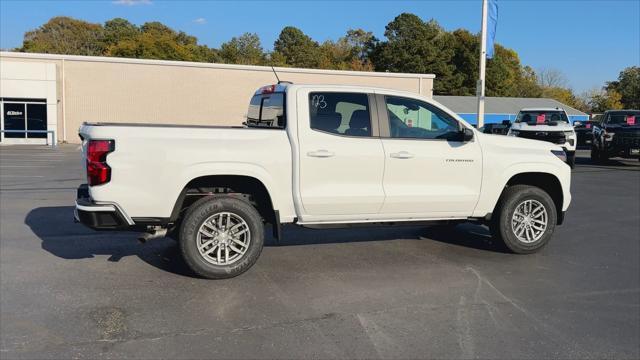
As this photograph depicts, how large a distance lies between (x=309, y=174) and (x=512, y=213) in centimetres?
262

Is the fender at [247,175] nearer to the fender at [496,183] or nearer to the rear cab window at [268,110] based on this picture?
the rear cab window at [268,110]

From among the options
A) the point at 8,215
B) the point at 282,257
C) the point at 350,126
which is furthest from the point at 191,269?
the point at 8,215

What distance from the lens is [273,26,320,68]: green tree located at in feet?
248

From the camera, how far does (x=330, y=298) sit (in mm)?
4984

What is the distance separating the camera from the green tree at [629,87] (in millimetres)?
82375

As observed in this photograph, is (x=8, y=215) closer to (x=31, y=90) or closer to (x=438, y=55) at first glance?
(x=31, y=90)

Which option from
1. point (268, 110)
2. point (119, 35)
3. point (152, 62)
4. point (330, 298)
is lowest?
point (330, 298)

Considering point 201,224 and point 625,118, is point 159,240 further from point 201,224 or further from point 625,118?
point 625,118

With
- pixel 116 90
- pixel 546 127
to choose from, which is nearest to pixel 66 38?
pixel 116 90

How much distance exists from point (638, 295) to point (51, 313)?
530 cm

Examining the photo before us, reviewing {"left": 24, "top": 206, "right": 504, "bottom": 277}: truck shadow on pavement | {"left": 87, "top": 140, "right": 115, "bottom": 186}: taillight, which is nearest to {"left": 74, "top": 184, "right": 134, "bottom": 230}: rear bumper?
{"left": 87, "top": 140, "right": 115, "bottom": 186}: taillight

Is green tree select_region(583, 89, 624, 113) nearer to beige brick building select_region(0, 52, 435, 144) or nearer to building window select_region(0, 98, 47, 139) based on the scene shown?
beige brick building select_region(0, 52, 435, 144)

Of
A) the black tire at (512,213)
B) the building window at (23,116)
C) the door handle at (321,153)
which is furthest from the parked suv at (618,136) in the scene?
the building window at (23,116)

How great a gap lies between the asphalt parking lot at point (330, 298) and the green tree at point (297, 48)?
68352 mm
